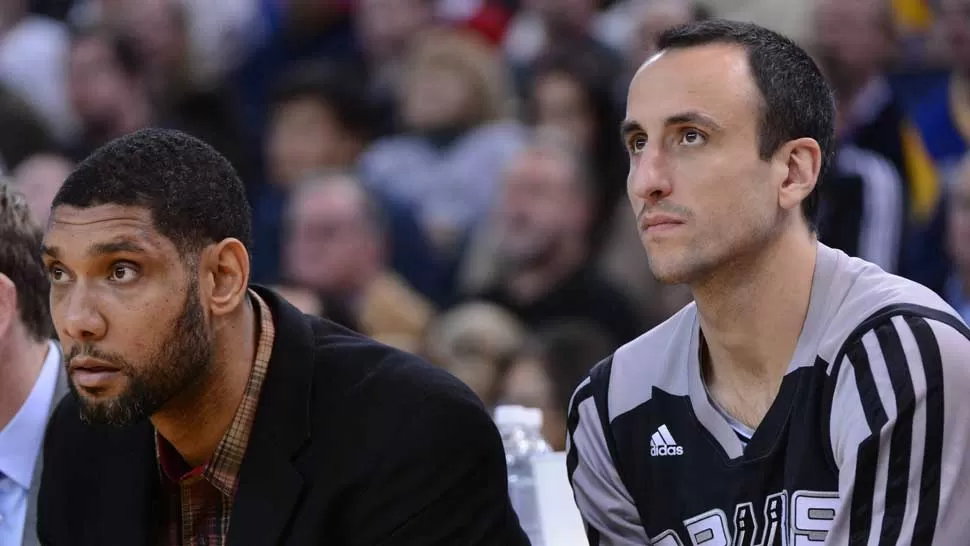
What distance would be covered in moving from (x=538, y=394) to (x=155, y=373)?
2.50 m

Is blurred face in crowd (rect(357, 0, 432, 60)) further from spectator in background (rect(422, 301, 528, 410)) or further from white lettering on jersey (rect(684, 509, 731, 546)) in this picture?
white lettering on jersey (rect(684, 509, 731, 546))

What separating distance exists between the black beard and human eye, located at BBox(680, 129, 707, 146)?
0.87 meters

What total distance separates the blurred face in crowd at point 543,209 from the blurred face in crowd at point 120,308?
3448mm

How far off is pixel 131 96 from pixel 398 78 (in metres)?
1.25

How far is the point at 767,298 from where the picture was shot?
9.25 feet

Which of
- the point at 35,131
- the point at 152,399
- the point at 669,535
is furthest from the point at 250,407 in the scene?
the point at 35,131

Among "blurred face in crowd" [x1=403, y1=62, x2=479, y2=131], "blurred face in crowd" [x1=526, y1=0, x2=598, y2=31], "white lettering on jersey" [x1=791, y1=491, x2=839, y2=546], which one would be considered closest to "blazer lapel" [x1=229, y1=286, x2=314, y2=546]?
"white lettering on jersey" [x1=791, y1=491, x2=839, y2=546]

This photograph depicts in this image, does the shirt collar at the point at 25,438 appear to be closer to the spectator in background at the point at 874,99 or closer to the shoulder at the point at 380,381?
the shoulder at the point at 380,381

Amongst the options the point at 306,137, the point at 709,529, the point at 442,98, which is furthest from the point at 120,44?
the point at 709,529

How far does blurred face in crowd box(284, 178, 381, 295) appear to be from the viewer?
6184mm

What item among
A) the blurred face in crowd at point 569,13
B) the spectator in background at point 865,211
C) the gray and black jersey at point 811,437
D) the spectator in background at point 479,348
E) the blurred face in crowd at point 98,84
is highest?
the blurred face in crowd at point 98,84

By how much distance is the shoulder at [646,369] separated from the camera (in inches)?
116

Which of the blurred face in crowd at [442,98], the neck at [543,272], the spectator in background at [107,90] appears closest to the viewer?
the neck at [543,272]

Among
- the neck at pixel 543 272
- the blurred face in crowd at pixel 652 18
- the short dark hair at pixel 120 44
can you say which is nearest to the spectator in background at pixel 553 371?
the neck at pixel 543 272
